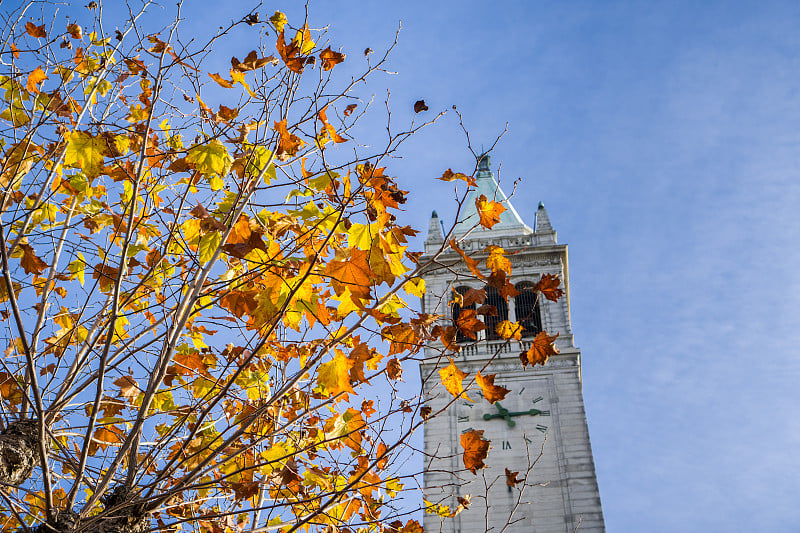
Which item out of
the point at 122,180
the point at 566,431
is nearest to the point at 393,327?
the point at 122,180

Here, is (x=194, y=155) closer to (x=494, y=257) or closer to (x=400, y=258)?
(x=400, y=258)

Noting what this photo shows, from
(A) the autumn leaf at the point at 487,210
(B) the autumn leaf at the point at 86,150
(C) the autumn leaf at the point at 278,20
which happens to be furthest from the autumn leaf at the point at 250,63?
(A) the autumn leaf at the point at 487,210

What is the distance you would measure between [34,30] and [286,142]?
2.37 m

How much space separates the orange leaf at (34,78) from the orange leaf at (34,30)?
1.29 ft

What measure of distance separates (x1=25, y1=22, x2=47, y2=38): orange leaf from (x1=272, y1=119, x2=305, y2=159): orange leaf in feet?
7.01

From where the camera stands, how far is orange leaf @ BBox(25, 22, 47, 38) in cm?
492

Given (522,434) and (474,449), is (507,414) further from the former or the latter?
(474,449)

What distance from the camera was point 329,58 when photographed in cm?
414

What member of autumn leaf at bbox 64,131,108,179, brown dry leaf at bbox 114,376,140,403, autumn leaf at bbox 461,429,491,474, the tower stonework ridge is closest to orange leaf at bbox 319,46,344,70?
autumn leaf at bbox 64,131,108,179

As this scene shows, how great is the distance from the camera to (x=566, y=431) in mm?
23656

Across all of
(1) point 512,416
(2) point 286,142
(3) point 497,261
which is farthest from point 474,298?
(1) point 512,416

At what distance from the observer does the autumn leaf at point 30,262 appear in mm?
4367

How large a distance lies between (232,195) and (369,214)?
1.20 m

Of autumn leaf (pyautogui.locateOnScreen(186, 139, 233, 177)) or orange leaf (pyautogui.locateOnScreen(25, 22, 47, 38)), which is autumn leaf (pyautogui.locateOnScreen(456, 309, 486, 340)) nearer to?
autumn leaf (pyautogui.locateOnScreen(186, 139, 233, 177))
